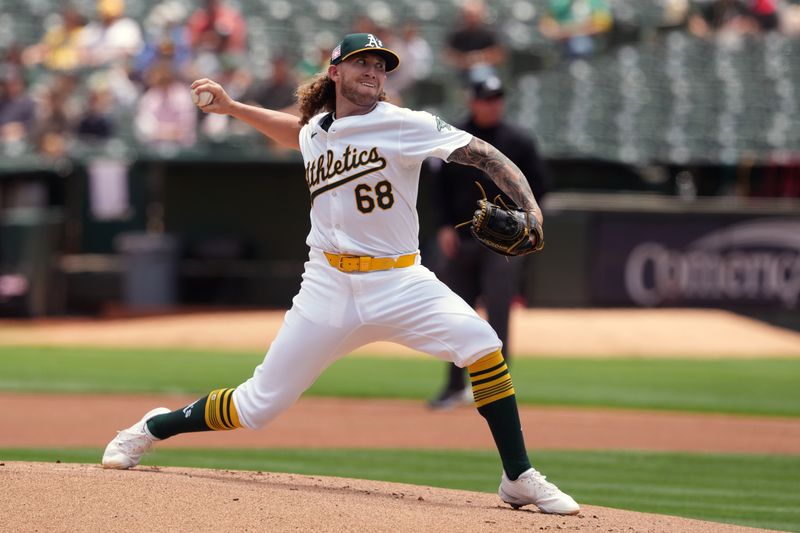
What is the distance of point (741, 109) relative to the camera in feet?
59.8

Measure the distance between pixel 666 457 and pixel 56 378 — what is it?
576 cm

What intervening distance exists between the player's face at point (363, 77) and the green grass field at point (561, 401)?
7.33 feet

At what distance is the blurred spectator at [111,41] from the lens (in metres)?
19.0

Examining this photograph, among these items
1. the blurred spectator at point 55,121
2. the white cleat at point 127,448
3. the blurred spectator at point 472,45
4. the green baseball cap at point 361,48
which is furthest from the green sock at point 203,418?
the blurred spectator at point 472,45

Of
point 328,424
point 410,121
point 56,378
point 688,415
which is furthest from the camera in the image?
point 56,378

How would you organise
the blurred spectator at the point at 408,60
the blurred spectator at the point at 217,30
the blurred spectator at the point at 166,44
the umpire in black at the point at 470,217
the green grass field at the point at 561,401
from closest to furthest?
the green grass field at the point at 561,401 < the umpire in black at the point at 470,217 < the blurred spectator at the point at 408,60 < the blurred spectator at the point at 166,44 < the blurred spectator at the point at 217,30

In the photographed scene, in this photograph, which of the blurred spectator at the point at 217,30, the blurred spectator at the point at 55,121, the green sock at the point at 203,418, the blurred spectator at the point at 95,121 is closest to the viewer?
the green sock at the point at 203,418

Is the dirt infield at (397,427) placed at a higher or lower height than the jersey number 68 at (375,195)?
lower

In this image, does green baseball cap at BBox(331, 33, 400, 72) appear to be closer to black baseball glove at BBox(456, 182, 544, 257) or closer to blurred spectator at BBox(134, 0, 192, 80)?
black baseball glove at BBox(456, 182, 544, 257)

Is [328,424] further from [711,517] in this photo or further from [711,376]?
[711,376]

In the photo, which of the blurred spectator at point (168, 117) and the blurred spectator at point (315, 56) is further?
the blurred spectator at point (315, 56)

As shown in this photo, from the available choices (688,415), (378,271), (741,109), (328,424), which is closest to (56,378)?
(328,424)

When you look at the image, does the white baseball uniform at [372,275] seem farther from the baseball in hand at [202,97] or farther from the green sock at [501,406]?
the baseball in hand at [202,97]

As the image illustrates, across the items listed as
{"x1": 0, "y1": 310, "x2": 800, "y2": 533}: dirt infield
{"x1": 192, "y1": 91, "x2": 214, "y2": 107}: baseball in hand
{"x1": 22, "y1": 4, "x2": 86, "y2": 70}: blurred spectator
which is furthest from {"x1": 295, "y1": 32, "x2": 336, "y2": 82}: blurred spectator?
{"x1": 192, "y1": 91, "x2": 214, "y2": 107}: baseball in hand
